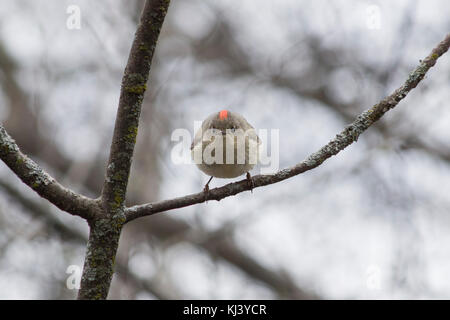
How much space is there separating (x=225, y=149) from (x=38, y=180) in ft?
4.73

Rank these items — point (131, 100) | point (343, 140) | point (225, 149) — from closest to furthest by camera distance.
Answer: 1. point (131, 100)
2. point (343, 140)
3. point (225, 149)

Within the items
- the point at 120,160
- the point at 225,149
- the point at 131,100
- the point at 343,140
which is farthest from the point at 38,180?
the point at 225,149

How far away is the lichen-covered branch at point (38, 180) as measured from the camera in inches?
72.5

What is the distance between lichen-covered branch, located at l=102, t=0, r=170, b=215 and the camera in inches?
70.0

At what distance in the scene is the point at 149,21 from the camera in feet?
5.82

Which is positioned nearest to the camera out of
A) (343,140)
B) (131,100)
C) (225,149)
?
(131,100)

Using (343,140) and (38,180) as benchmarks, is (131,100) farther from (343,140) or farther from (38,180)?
(343,140)

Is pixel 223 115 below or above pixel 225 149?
above

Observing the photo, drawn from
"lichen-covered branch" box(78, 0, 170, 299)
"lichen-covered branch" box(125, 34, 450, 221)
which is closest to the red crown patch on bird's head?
"lichen-covered branch" box(125, 34, 450, 221)

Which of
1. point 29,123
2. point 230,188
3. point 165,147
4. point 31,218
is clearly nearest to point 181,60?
point 165,147

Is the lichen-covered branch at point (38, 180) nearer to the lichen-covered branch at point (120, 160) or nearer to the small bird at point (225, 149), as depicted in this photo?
the lichen-covered branch at point (120, 160)

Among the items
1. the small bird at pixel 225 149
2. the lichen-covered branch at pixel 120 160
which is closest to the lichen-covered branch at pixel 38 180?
the lichen-covered branch at pixel 120 160

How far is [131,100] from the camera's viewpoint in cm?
187

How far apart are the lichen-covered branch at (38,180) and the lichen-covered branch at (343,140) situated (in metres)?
0.17
